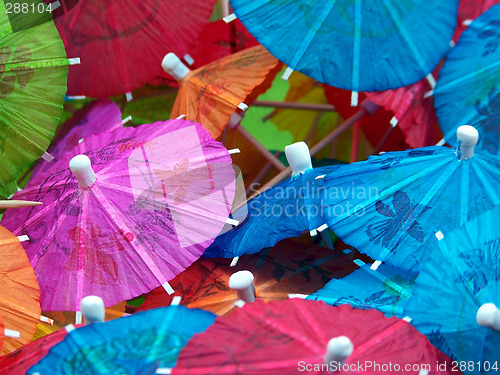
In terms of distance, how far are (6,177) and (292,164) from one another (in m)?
0.96

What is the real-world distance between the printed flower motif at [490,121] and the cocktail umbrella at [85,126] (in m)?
1.26

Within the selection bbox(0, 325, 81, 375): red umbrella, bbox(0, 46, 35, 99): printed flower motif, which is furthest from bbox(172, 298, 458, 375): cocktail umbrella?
bbox(0, 46, 35, 99): printed flower motif

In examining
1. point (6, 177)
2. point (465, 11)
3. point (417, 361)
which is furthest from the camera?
point (465, 11)

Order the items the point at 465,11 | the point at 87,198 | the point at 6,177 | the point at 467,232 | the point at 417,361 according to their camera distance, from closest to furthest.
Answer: the point at 417,361, the point at 467,232, the point at 87,198, the point at 6,177, the point at 465,11

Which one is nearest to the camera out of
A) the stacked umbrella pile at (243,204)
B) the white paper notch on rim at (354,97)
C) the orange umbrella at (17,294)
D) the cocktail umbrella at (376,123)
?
the stacked umbrella pile at (243,204)

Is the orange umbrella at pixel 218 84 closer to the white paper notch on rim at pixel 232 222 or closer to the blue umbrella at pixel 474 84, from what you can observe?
the white paper notch on rim at pixel 232 222

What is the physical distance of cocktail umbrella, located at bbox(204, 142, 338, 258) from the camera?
180 centimetres

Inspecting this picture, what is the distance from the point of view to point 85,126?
2375mm

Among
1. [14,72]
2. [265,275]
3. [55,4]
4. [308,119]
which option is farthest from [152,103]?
[265,275]

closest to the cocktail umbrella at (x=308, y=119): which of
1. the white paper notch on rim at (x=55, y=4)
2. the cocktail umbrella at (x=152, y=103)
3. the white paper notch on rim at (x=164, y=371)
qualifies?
the cocktail umbrella at (x=152, y=103)

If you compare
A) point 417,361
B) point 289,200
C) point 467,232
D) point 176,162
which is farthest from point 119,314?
point 467,232

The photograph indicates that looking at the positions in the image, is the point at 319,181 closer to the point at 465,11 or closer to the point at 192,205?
the point at 192,205

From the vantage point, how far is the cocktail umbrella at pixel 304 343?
1291mm

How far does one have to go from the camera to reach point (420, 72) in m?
2.16
